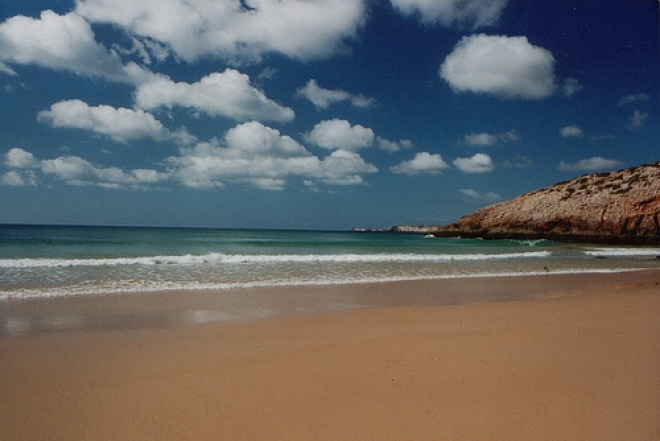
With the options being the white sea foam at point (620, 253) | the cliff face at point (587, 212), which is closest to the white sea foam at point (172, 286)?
the white sea foam at point (620, 253)

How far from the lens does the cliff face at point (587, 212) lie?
46.4 meters

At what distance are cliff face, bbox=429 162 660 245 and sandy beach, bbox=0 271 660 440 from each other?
49.4m

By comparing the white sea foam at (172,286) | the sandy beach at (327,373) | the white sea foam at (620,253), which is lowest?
the white sea foam at (172,286)

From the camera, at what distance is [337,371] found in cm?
420

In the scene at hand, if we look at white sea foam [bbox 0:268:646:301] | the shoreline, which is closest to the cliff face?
the shoreline

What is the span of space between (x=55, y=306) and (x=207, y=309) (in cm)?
315

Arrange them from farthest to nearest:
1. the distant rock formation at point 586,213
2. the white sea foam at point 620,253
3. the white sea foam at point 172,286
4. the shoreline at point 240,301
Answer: the distant rock formation at point 586,213
the white sea foam at point 620,253
the white sea foam at point 172,286
the shoreline at point 240,301

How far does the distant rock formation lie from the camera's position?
152 feet

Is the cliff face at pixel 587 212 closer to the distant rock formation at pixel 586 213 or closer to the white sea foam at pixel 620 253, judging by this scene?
the distant rock formation at pixel 586 213

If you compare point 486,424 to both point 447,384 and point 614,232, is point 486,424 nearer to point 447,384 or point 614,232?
point 447,384

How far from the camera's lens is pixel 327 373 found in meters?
4.14

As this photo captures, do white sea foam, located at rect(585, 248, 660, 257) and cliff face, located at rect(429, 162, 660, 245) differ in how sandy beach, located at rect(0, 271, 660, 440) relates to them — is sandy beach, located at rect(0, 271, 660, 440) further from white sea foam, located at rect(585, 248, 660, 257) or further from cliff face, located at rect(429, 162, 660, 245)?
cliff face, located at rect(429, 162, 660, 245)

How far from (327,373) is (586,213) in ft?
191

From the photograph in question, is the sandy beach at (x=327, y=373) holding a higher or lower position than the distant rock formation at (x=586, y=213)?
lower
